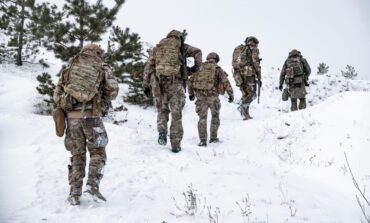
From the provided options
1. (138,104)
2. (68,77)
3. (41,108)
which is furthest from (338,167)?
(138,104)

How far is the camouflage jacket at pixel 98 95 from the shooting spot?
4.99 metres

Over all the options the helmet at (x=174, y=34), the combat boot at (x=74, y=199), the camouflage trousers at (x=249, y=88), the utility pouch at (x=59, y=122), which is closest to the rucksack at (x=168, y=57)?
the helmet at (x=174, y=34)

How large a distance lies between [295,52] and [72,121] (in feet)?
31.6

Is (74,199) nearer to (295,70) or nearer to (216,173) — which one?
(216,173)

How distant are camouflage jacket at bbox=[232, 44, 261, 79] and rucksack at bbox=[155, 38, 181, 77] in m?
4.87

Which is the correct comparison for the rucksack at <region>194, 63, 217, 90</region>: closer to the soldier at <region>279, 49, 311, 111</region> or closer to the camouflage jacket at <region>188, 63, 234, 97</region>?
the camouflage jacket at <region>188, 63, 234, 97</region>

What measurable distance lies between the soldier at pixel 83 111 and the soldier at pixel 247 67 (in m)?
7.59

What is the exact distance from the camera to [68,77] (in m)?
5.00

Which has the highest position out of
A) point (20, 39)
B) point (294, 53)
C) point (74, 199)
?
point (20, 39)

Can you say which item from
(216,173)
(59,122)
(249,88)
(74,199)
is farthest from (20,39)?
(74,199)

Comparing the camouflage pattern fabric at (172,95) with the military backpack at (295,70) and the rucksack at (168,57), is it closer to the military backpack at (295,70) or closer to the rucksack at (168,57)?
the rucksack at (168,57)

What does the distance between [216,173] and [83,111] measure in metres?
2.39

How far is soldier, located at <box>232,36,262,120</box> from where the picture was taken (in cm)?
1193

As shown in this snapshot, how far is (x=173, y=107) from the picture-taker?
7566 millimetres
